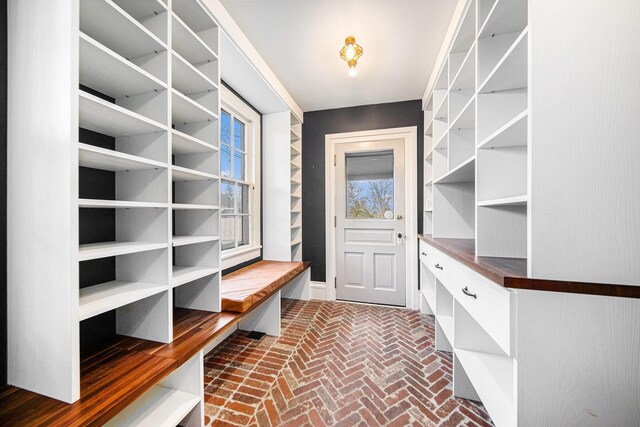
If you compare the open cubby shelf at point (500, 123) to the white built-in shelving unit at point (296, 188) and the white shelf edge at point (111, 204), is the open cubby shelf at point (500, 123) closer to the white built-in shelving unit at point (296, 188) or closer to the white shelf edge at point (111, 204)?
the white shelf edge at point (111, 204)

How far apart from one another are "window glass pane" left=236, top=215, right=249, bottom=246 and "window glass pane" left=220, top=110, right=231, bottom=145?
0.93 meters

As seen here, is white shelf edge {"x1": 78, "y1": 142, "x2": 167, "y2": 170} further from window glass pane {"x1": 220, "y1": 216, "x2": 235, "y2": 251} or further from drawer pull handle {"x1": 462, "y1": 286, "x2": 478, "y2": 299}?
drawer pull handle {"x1": 462, "y1": 286, "x2": 478, "y2": 299}

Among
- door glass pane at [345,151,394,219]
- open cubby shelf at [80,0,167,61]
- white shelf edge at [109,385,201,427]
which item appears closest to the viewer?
open cubby shelf at [80,0,167,61]

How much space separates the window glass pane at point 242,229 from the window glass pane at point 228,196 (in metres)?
0.22

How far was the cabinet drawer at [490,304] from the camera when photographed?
0.88 metres

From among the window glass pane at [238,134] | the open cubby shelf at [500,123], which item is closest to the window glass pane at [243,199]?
the window glass pane at [238,134]

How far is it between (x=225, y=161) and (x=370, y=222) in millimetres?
2065

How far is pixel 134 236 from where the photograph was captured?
1.33m

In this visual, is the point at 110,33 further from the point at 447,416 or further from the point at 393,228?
the point at 393,228

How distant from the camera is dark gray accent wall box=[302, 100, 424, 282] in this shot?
343 centimetres

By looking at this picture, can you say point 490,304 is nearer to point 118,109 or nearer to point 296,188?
point 118,109

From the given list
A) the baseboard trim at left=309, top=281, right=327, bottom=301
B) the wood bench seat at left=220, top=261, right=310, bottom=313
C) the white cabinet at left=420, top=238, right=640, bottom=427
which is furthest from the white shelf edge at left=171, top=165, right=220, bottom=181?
the baseboard trim at left=309, top=281, right=327, bottom=301

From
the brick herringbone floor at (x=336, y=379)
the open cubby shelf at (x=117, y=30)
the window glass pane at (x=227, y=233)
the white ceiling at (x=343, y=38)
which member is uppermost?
the white ceiling at (x=343, y=38)

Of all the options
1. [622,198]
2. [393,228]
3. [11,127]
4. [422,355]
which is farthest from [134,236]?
[393,228]
